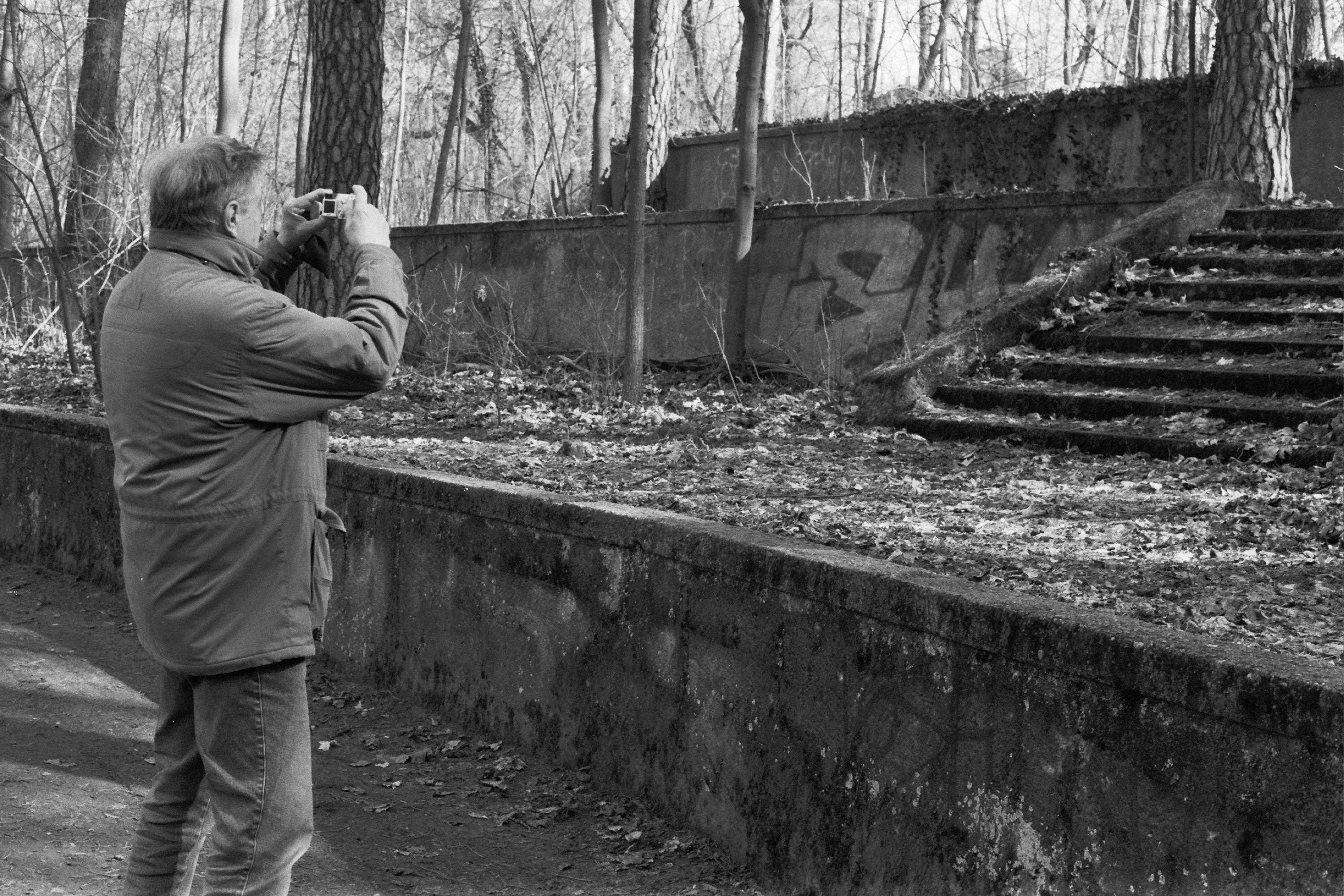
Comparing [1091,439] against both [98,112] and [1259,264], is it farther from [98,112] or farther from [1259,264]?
[98,112]

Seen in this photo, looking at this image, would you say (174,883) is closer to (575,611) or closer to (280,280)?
(280,280)

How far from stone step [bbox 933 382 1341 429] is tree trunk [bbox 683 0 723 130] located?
48.1 ft

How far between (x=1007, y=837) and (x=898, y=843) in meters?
0.39

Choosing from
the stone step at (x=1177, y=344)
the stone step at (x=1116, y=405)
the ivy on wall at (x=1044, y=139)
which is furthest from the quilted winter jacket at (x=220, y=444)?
the ivy on wall at (x=1044, y=139)

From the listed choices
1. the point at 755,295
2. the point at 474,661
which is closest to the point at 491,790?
the point at 474,661

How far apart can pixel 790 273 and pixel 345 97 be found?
4117 millimetres

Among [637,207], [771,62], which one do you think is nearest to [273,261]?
[637,207]

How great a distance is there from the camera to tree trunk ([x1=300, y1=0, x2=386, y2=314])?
1042cm

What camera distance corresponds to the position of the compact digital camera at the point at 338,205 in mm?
3318

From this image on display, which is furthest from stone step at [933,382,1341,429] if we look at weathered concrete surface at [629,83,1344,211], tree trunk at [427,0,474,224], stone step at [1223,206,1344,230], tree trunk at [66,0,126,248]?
tree trunk at [427,0,474,224]

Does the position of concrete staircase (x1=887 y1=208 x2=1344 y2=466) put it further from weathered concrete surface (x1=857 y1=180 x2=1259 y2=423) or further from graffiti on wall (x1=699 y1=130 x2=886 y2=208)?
graffiti on wall (x1=699 y1=130 x2=886 y2=208)

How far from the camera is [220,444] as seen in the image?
290 cm

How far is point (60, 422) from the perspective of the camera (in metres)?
8.22

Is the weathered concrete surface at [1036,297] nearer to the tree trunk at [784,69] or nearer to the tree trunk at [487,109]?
the tree trunk at [784,69]
